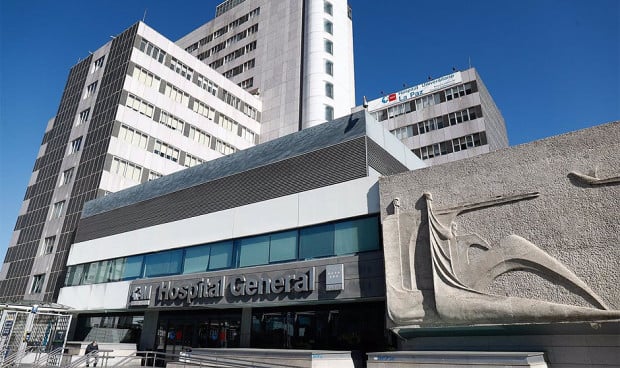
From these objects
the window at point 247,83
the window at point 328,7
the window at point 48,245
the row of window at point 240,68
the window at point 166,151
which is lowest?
the window at point 48,245

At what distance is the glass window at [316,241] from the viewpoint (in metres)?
18.5

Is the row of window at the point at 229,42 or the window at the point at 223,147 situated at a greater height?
the row of window at the point at 229,42

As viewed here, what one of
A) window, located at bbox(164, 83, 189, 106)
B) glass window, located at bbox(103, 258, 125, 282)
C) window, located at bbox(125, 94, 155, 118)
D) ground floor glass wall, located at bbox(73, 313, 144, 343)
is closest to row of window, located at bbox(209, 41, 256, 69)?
window, located at bbox(164, 83, 189, 106)

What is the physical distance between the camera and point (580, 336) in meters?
12.1

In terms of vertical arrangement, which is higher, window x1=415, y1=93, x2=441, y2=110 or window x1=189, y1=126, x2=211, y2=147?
window x1=415, y1=93, x2=441, y2=110

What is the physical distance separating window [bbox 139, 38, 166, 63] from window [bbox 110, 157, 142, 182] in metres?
14.3

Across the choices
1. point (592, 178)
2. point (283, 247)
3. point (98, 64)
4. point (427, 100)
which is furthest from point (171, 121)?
point (592, 178)

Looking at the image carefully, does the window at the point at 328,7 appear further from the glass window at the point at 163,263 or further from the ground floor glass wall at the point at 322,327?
the ground floor glass wall at the point at 322,327

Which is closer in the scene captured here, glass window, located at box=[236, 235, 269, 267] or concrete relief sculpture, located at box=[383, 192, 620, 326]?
concrete relief sculpture, located at box=[383, 192, 620, 326]

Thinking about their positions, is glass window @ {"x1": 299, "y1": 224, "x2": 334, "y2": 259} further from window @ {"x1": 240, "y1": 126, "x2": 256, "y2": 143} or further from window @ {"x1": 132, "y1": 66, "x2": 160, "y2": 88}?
window @ {"x1": 240, "y1": 126, "x2": 256, "y2": 143}

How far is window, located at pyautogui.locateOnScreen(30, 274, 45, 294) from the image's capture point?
3877 centimetres

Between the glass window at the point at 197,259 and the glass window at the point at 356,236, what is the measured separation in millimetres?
8697

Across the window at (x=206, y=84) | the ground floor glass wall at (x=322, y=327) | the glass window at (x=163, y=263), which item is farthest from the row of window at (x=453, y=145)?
the glass window at (x=163, y=263)

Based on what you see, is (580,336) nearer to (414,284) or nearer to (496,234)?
(496,234)
